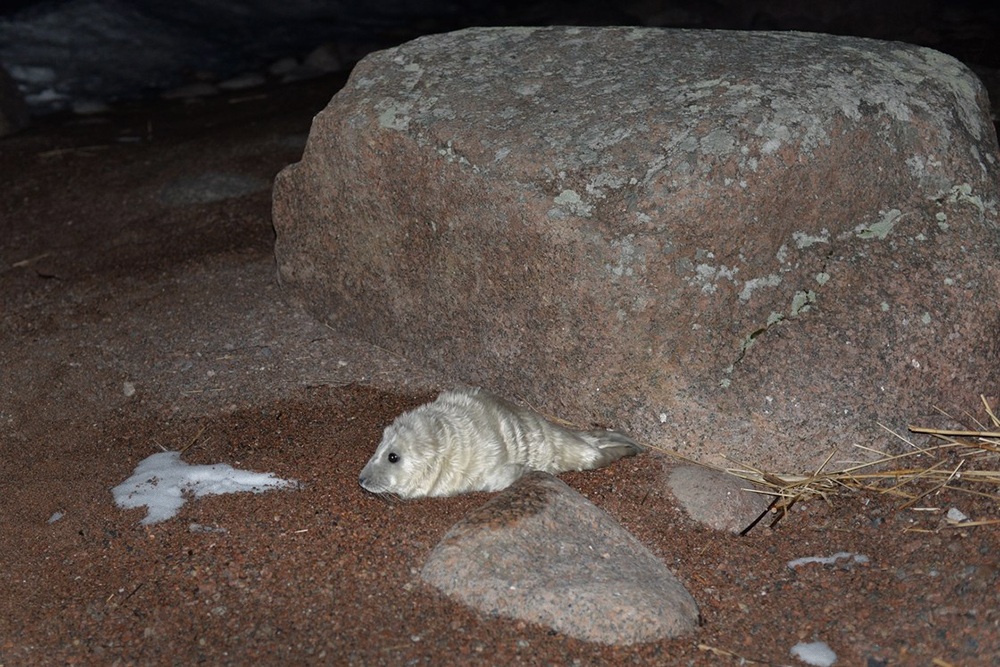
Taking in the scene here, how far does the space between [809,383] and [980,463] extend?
57cm

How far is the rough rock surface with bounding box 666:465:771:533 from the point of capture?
3.32 metres

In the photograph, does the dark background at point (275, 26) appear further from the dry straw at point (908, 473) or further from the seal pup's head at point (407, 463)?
the seal pup's head at point (407, 463)

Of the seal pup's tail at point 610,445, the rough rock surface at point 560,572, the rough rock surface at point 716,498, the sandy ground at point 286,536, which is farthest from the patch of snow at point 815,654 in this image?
the seal pup's tail at point 610,445

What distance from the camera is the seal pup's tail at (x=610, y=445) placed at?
3.51m

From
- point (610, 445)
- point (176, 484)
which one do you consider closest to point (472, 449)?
point (610, 445)

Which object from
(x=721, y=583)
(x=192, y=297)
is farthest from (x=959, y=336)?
(x=192, y=297)

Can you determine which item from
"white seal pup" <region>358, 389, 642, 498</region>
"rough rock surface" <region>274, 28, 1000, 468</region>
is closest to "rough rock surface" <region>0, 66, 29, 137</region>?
"rough rock surface" <region>274, 28, 1000, 468</region>

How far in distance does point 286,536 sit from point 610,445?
105 cm

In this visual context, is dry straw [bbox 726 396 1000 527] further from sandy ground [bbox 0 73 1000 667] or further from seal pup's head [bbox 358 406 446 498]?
seal pup's head [bbox 358 406 446 498]

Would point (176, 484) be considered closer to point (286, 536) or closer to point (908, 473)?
point (286, 536)

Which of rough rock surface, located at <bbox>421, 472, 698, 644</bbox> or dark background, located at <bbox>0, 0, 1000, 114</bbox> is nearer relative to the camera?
rough rock surface, located at <bbox>421, 472, 698, 644</bbox>

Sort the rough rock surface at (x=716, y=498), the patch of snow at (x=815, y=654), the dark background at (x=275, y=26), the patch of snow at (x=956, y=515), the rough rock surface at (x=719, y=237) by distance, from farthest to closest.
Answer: the dark background at (x=275, y=26)
the rough rock surface at (x=719, y=237)
the rough rock surface at (x=716, y=498)
the patch of snow at (x=956, y=515)
the patch of snow at (x=815, y=654)

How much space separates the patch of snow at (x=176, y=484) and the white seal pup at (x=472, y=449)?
1.20 feet

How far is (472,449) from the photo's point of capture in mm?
3436
